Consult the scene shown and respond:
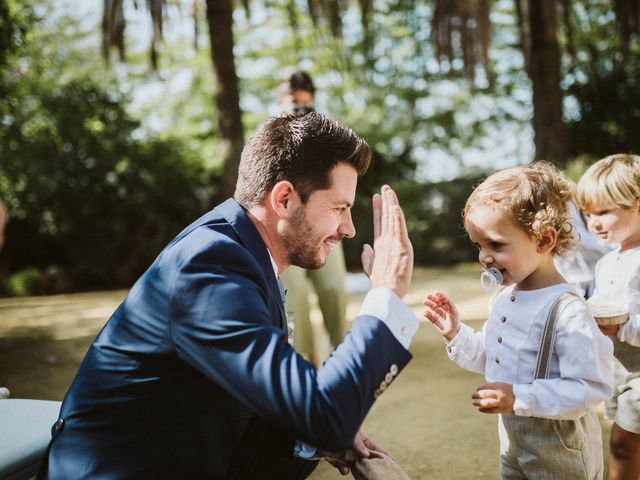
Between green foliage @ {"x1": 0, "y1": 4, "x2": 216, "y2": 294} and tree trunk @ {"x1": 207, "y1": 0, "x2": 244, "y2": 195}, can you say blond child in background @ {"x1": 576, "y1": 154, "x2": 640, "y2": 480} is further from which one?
green foliage @ {"x1": 0, "y1": 4, "x2": 216, "y2": 294}


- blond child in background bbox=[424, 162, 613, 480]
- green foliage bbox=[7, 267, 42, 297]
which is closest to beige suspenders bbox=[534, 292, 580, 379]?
blond child in background bbox=[424, 162, 613, 480]

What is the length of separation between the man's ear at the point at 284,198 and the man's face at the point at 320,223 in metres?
0.02

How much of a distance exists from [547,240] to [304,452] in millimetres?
1011

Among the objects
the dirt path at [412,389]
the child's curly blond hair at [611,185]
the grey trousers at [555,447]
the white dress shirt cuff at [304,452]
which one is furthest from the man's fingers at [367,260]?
the dirt path at [412,389]

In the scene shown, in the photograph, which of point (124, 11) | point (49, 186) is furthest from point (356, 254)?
point (124, 11)

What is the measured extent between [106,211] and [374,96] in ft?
30.6

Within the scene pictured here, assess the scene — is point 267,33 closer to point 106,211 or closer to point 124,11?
point 106,211

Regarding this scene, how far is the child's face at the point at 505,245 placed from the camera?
1.89 meters

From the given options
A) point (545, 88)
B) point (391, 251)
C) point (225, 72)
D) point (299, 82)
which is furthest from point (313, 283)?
point (545, 88)

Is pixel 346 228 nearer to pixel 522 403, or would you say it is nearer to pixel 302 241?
pixel 302 241

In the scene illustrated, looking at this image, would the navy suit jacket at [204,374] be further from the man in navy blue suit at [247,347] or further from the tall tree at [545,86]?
the tall tree at [545,86]

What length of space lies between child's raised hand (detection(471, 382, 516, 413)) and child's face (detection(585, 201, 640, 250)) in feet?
3.60

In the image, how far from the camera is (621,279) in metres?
2.41

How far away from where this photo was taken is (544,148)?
30.8 ft
